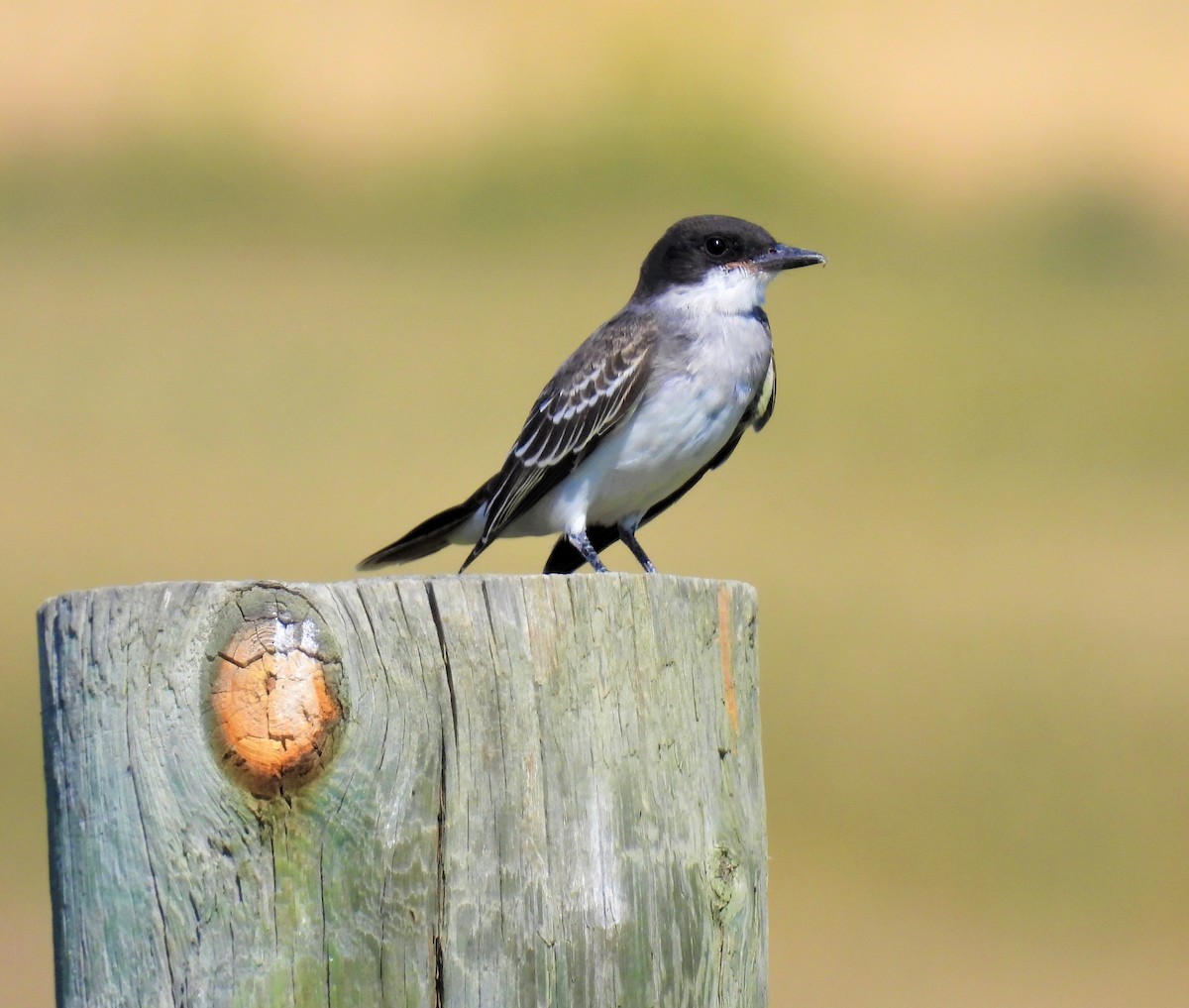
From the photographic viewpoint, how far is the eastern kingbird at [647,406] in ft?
21.3

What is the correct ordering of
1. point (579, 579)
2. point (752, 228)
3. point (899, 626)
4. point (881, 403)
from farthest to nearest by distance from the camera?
1. point (881, 403)
2. point (899, 626)
3. point (752, 228)
4. point (579, 579)

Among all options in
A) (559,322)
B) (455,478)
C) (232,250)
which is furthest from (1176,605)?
(232,250)

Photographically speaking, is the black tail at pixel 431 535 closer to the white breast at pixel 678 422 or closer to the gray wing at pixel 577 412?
the gray wing at pixel 577 412

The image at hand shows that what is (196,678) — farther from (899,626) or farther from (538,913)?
(899,626)

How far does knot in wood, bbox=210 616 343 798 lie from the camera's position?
2.88m

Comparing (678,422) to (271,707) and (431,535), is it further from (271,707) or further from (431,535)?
(271,707)

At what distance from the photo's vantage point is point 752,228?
6.89 metres

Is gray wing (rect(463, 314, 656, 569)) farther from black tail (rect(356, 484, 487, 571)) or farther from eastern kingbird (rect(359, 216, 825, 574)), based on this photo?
black tail (rect(356, 484, 487, 571))

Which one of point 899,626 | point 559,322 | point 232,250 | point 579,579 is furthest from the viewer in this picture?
point 232,250

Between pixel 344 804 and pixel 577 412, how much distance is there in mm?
3850

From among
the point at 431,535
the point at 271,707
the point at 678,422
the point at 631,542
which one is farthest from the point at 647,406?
the point at 271,707

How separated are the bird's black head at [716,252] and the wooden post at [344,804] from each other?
3.95 meters

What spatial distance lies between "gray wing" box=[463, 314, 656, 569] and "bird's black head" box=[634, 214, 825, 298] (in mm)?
300

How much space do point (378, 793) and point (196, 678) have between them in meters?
0.37
